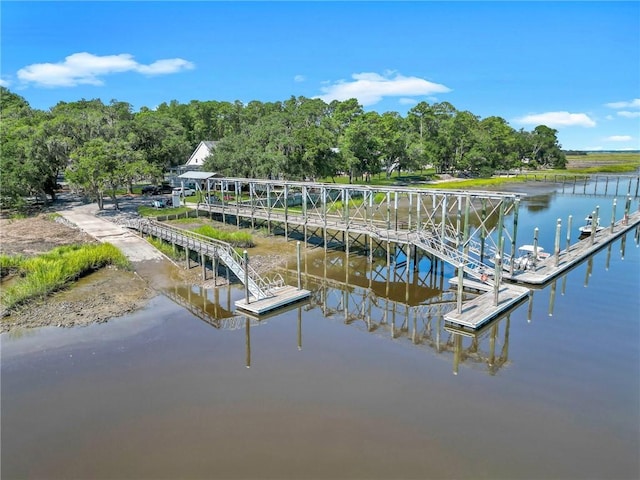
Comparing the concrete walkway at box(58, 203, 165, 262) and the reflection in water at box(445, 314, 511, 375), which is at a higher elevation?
the concrete walkway at box(58, 203, 165, 262)

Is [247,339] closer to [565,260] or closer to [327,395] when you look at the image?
[327,395]

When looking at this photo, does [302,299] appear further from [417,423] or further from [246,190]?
[246,190]

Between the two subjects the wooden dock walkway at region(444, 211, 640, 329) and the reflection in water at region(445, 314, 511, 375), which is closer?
the reflection in water at region(445, 314, 511, 375)

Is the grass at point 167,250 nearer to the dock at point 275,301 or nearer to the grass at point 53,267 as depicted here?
→ the grass at point 53,267

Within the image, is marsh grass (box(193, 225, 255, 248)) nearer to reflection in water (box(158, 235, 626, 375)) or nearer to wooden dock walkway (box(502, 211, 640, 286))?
reflection in water (box(158, 235, 626, 375))

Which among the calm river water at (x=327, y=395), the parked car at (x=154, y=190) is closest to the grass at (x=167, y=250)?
the calm river water at (x=327, y=395)

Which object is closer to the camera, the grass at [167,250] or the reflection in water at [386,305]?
the reflection in water at [386,305]

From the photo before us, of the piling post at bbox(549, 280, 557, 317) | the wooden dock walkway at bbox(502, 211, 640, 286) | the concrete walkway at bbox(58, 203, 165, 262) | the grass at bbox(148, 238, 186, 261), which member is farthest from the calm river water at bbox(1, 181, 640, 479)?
the concrete walkway at bbox(58, 203, 165, 262)
